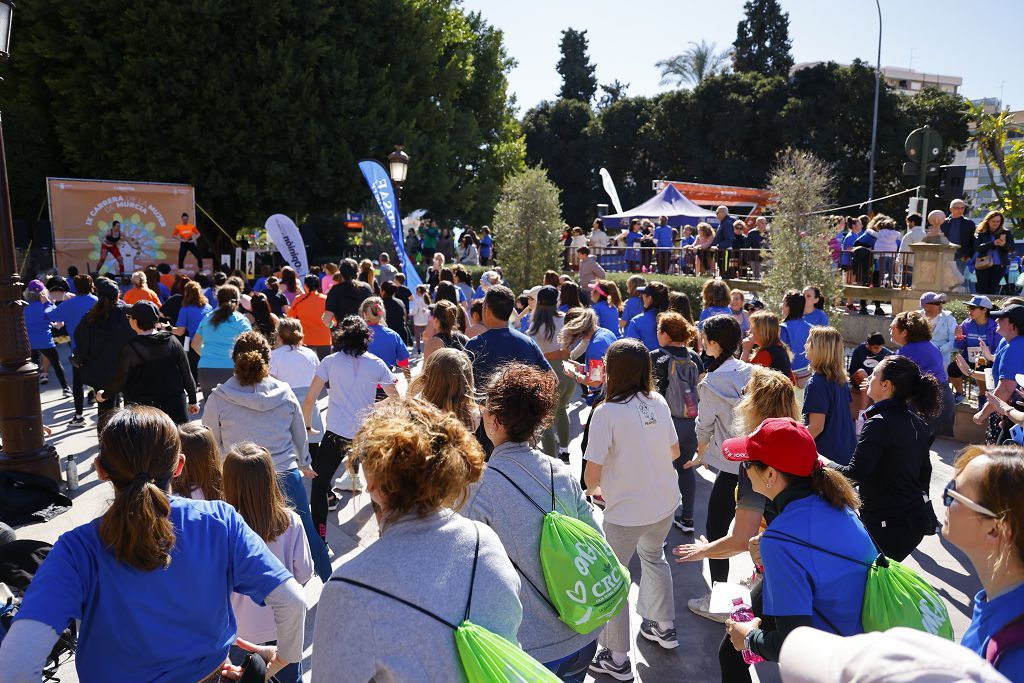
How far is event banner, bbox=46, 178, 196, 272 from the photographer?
19.4m

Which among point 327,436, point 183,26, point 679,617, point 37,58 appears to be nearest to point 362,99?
point 183,26

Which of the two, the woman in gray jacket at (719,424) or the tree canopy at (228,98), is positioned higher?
the tree canopy at (228,98)

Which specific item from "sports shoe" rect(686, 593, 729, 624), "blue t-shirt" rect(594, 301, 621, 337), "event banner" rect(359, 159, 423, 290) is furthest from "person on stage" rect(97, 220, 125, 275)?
"sports shoe" rect(686, 593, 729, 624)

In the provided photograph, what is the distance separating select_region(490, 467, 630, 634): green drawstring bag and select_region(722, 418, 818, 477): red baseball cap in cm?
66

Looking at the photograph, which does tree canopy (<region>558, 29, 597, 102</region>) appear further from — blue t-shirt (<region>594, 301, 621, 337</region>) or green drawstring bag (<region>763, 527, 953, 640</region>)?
green drawstring bag (<region>763, 527, 953, 640</region>)

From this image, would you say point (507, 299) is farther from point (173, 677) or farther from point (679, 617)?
point (173, 677)

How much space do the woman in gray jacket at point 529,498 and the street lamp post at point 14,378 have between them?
4817 millimetres

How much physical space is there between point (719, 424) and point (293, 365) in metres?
3.54

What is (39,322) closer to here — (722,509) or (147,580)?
(722,509)

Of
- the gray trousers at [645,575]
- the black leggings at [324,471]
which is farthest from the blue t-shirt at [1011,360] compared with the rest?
the black leggings at [324,471]

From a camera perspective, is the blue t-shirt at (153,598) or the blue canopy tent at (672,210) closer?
the blue t-shirt at (153,598)

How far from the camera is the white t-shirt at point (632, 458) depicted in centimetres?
402

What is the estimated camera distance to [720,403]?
5.05 meters

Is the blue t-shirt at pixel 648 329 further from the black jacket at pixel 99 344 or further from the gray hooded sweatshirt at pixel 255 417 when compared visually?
the black jacket at pixel 99 344
